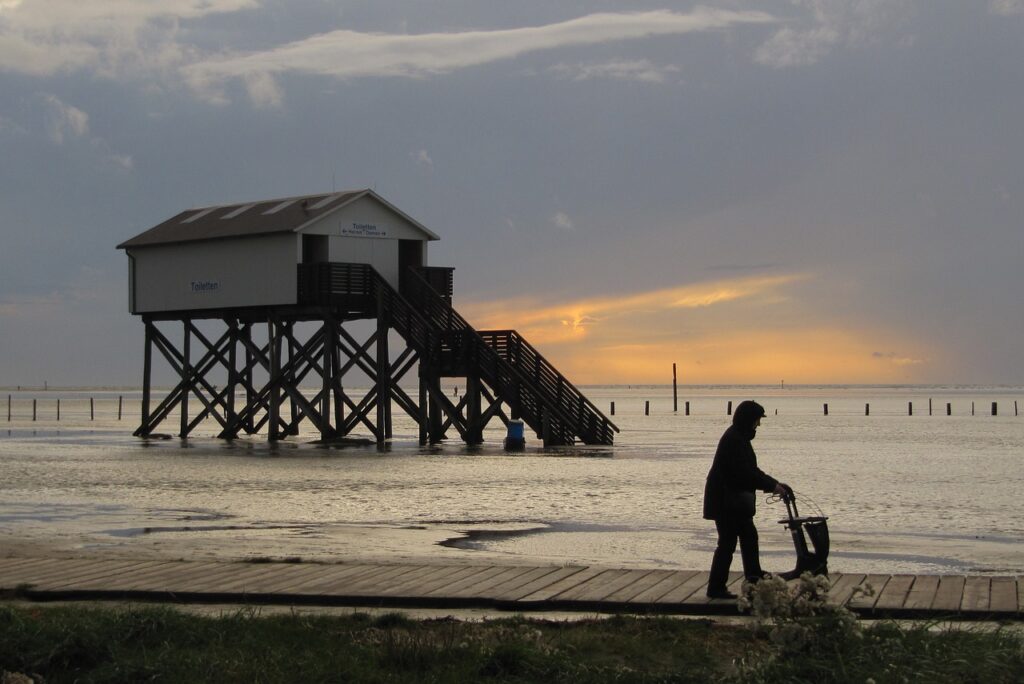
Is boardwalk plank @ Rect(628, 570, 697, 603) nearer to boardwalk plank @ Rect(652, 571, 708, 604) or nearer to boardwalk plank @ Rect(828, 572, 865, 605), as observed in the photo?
boardwalk plank @ Rect(652, 571, 708, 604)

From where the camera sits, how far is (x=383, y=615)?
1120 centimetres

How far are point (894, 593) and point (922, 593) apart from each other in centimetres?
23

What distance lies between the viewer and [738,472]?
12195 millimetres

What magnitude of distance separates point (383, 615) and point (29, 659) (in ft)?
9.18

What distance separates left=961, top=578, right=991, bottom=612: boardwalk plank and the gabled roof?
3532cm

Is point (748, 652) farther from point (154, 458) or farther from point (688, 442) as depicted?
point (688, 442)

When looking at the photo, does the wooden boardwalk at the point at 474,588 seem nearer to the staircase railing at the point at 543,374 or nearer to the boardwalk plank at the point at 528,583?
the boardwalk plank at the point at 528,583

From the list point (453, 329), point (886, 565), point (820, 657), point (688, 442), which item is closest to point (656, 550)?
point (886, 565)

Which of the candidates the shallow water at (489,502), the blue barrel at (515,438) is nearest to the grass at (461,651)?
the shallow water at (489,502)

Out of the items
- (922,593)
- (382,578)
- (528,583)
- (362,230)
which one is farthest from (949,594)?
(362,230)

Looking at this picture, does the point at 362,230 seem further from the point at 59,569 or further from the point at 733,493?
the point at 733,493

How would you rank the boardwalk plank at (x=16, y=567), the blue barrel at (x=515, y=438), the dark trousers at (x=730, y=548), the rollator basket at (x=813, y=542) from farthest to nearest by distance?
1. the blue barrel at (x=515, y=438)
2. the boardwalk plank at (x=16, y=567)
3. the dark trousers at (x=730, y=548)
4. the rollator basket at (x=813, y=542)

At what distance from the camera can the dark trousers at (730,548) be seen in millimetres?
12172

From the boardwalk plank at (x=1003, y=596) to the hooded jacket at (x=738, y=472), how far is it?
2.08 metres
